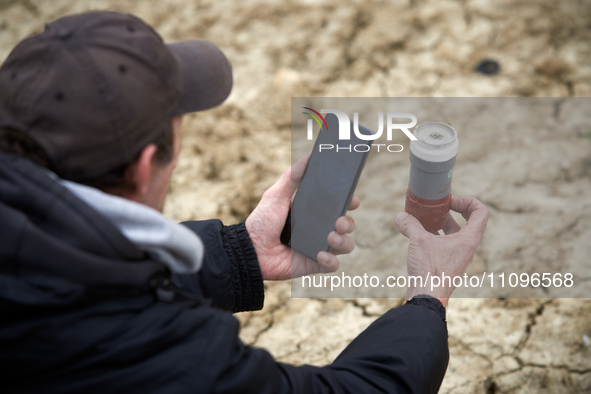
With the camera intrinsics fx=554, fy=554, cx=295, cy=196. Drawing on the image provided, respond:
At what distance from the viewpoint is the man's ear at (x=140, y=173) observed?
3.41 feet

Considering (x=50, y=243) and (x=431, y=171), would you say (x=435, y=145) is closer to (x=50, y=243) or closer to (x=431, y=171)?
(x=431, y=171)

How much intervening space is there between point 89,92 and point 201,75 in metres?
0.31

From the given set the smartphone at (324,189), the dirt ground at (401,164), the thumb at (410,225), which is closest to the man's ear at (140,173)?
the smartphone at (324,189)

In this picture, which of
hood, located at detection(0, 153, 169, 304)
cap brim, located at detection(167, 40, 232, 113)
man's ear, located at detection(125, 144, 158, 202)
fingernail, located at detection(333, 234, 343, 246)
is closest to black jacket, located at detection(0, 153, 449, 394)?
hood, located at detection(0, 153, 169, 304)

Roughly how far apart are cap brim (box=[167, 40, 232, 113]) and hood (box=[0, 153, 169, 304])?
0.35 metres

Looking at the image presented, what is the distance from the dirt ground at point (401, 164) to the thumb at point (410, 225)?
61 centimetres

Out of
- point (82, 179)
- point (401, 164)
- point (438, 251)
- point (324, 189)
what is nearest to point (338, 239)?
point (324, 189)

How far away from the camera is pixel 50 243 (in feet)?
2.87

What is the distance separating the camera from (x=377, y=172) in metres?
2.45

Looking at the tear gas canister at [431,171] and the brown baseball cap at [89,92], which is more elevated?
the brown baseball cap at [89,92]

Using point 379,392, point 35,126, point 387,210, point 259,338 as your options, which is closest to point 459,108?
point 387,210

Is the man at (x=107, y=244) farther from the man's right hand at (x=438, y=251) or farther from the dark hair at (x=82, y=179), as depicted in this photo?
the man's right hand at (x=438, y=251)

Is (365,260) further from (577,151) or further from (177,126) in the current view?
(177,126)

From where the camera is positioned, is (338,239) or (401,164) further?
(401,164)
